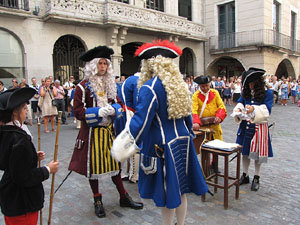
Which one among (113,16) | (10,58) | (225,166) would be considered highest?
(113,16)

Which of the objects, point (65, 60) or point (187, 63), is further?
point (187, 63)

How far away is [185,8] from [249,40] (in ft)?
16.7

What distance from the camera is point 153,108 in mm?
2424

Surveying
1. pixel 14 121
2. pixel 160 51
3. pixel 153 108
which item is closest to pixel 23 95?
pixel 14 121

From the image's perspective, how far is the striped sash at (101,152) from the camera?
3.35 m

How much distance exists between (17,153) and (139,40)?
50.1ft

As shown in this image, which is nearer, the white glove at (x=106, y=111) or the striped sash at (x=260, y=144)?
the white glove at (x=106, y=111)

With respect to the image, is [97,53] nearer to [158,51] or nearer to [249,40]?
[158,51]

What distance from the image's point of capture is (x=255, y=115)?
390 centimetres

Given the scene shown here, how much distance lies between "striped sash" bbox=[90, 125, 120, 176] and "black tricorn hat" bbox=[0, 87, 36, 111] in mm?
1313

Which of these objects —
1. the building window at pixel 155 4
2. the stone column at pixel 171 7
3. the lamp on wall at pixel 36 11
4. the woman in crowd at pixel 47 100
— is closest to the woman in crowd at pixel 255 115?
the woman in crowd at pixel 47 100

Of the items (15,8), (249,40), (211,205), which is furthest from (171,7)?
(211,205)

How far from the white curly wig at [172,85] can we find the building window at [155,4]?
51.1 ft

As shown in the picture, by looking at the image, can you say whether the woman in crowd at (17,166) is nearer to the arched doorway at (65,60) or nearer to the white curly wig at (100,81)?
the white curly wig at (100,81)
